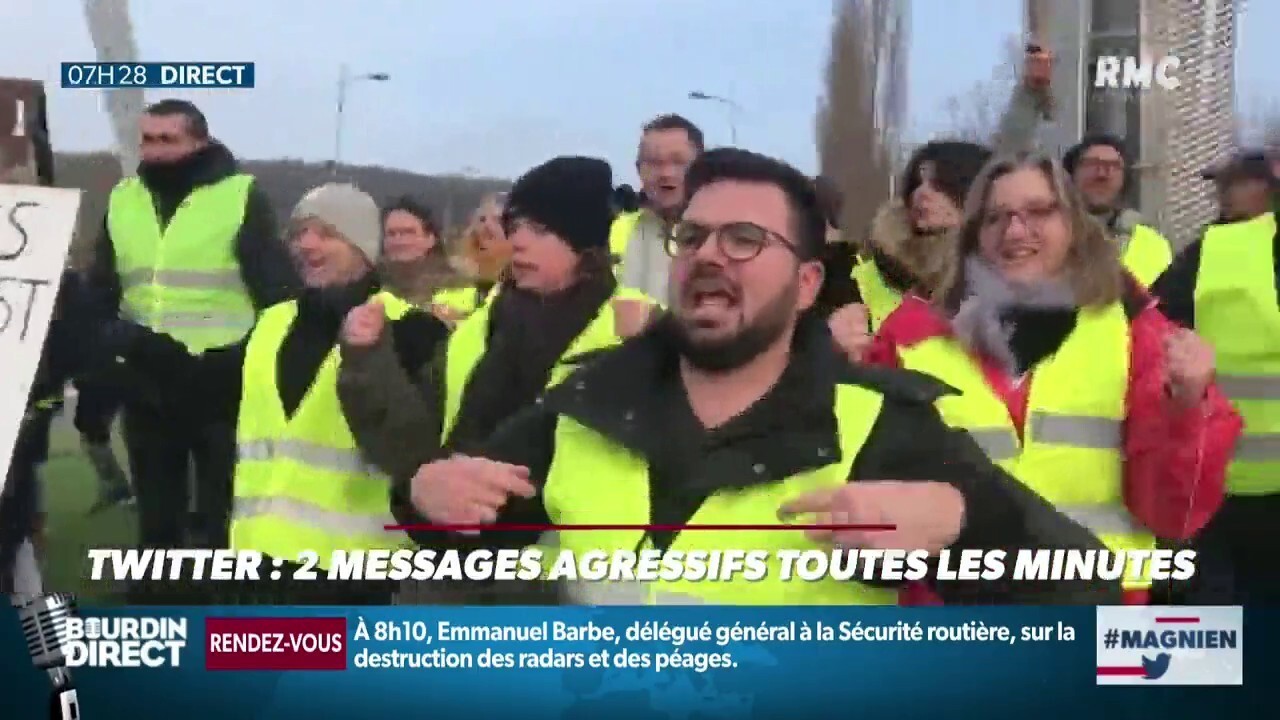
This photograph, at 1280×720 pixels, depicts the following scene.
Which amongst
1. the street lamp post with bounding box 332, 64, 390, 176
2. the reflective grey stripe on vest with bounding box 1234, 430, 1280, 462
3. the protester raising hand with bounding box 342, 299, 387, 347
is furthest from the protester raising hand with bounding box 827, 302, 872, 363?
the street lamp post with bounding box 332, 64, 390, 176

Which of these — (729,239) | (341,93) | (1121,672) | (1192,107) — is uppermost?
(341,93)

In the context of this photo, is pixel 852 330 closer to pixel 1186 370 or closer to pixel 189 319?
pixel 1186 370

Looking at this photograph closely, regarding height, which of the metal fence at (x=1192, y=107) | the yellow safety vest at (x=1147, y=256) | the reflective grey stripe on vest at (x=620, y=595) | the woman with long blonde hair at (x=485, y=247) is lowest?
the reflective grey stripe on vest at (x=620, y=595)

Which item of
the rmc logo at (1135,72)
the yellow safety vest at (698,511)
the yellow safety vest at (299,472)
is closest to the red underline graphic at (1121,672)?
the yellow safety vest at (698,511)

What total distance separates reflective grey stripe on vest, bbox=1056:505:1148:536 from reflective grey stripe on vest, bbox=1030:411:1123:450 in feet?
0.42

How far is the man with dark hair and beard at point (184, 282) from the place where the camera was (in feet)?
9.94

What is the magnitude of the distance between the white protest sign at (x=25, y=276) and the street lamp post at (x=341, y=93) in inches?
21.2

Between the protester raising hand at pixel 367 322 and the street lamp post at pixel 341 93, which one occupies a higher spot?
the street lamp post at pixel 341 93

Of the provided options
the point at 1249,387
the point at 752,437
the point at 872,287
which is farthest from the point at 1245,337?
the point at 752,437

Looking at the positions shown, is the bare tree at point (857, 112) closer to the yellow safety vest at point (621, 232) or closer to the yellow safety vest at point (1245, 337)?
the yellow safety vest at point (621, 232)

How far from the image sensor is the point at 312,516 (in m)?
3.08

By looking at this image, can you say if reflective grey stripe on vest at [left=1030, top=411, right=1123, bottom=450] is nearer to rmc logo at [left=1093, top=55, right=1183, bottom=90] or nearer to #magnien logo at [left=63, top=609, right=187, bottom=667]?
rmc logo at [left=1093, top=55, right=1183, bottom=90]

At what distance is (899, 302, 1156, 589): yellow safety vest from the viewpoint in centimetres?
303

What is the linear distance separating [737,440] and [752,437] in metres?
0.03
